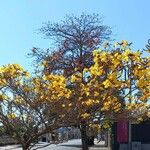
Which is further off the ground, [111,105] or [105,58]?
[105,58]

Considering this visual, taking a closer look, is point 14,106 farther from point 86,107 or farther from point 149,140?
point 149,140

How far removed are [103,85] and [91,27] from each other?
2067 centimetres

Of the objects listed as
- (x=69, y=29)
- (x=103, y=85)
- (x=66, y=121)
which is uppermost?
(x=69, y=29)

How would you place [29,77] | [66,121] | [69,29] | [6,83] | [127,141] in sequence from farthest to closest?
1. [69,29]
2. [127,141]
3. [29,77]
4. [6,83]
5. [66,121]

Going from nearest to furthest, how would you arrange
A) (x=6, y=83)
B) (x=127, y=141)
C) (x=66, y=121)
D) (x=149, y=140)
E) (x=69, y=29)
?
(x=66, y=121) → (x=6, y=83) → (x=127, y=141) → (x=149, y=140) → (x=69, y=29)

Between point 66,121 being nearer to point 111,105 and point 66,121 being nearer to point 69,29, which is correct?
point 111,105

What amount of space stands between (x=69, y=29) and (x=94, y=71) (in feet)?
67.4

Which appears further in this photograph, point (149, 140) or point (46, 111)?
point (149, 140)

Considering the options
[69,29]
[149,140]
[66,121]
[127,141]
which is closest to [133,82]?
[66,121]

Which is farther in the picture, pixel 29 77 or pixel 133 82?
pixel 29 77

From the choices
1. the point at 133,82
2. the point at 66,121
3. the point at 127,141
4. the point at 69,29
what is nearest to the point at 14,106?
the point at 66,121

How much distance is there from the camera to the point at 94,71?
9508 mm

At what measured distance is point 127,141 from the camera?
21.2 meters

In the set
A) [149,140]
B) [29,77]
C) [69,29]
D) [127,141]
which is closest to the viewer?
[29,77]
